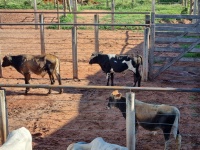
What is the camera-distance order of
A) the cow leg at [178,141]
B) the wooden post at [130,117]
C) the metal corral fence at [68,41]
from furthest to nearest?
the metal corral fence at [68,41] → the cow leg at [178,141] → the wooden post at [130,117]

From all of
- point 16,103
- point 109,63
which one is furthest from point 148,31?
point 16,103

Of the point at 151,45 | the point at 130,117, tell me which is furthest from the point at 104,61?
the point at 130,117

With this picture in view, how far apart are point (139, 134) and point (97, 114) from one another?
1.53m

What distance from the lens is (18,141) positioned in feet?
17.4

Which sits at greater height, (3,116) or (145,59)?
(145,59)

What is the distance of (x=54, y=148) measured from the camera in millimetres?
7402

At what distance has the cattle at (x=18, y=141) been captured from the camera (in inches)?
203

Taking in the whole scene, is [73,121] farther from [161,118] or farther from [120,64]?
[120,64]

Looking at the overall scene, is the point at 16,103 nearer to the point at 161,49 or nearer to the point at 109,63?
the point at 109,63

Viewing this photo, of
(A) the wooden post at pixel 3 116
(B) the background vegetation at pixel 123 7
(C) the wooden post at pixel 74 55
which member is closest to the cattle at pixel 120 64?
(C) the wooden post at pixel 74 55

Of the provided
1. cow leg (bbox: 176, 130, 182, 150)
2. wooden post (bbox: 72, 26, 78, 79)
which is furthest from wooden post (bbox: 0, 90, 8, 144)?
wooden post (bbox: 72, 26, 78, 79)

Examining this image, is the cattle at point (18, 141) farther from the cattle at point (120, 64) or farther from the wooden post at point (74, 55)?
the wooden post at point (74, 55)

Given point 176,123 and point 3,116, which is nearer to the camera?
point 3,116

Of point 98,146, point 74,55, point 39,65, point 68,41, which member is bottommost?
point 98,146
